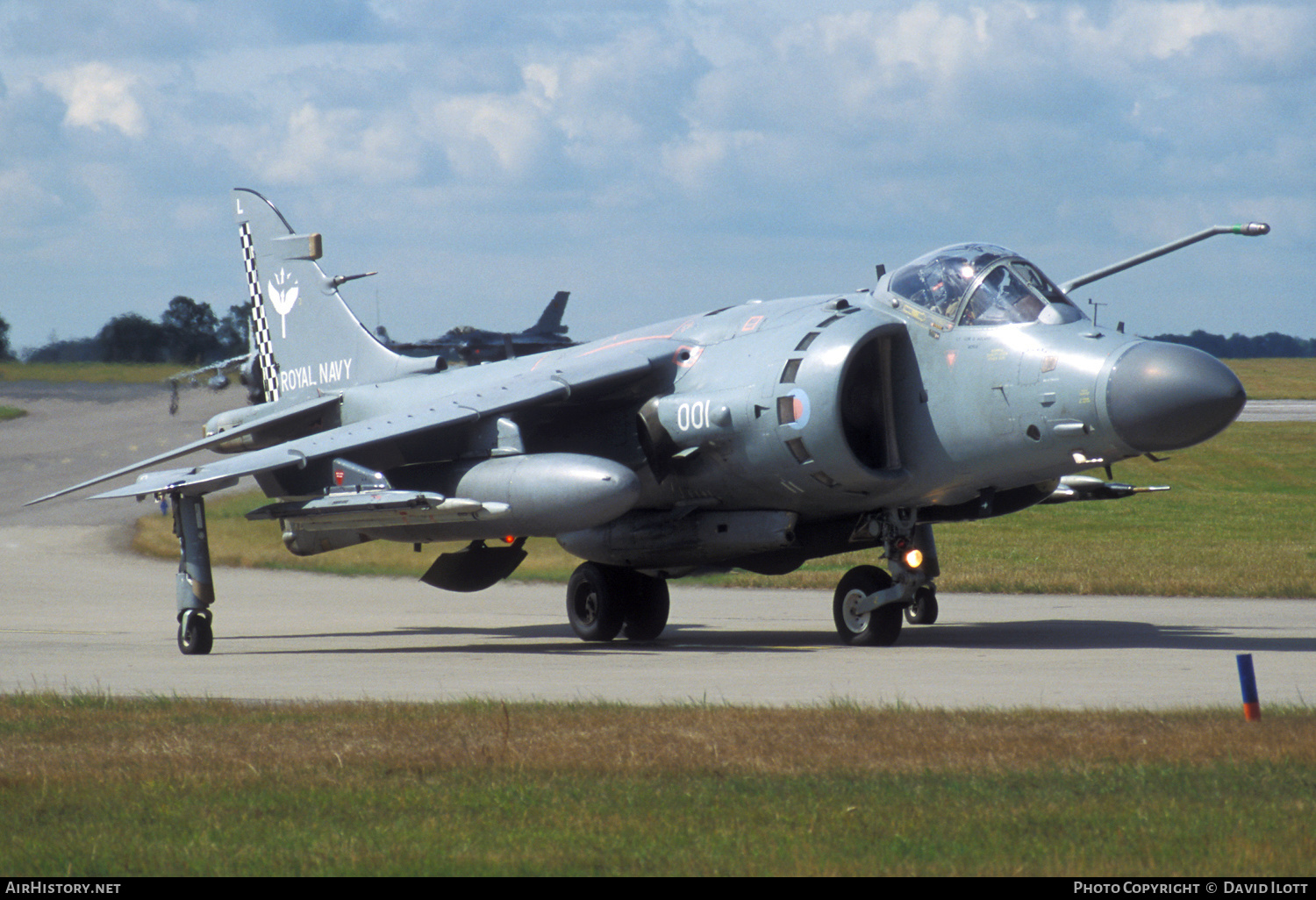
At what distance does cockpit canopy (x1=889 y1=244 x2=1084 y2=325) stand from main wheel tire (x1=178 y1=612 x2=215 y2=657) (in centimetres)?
794

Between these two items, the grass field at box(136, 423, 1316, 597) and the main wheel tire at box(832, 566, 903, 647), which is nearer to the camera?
the main wheel tire at box(832, 566, 903, 647)

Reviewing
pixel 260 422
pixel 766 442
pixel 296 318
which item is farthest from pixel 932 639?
pixel 296 318

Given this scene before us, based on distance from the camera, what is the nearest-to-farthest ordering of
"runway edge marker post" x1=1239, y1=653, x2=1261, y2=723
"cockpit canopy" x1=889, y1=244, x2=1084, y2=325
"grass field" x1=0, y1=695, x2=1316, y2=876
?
"grass field" x1=0, y1=695, x2=1316, y2=876, "runway edge marker post" x1=1239, y1=653, x2=1261, y2=723, "cockpit canopy" x1=889, y1=244, x2=1084, y2=325

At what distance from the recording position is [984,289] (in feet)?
45.8

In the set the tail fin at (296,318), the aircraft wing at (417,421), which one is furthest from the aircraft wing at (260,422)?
the aircraft wing at (417,421)

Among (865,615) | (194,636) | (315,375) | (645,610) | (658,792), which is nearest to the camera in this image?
(658,792)

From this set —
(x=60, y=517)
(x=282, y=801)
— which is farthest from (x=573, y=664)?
(x=60, y=517)

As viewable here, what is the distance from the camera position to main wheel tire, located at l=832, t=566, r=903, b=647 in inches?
577

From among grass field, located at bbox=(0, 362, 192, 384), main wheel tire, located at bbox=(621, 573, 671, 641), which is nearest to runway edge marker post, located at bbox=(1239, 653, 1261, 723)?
main wheel tire, located at bbox=(621, 573, 671, 641)

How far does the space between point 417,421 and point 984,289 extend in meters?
5.85

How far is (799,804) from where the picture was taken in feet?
22.2

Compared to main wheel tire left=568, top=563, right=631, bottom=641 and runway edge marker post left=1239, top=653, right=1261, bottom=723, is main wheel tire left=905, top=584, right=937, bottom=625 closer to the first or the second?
main wheel tire left=568, top=563, right=631, bottom=641

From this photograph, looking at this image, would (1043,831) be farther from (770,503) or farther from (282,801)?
(770,503)

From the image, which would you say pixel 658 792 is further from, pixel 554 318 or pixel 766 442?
pixel 554 318
